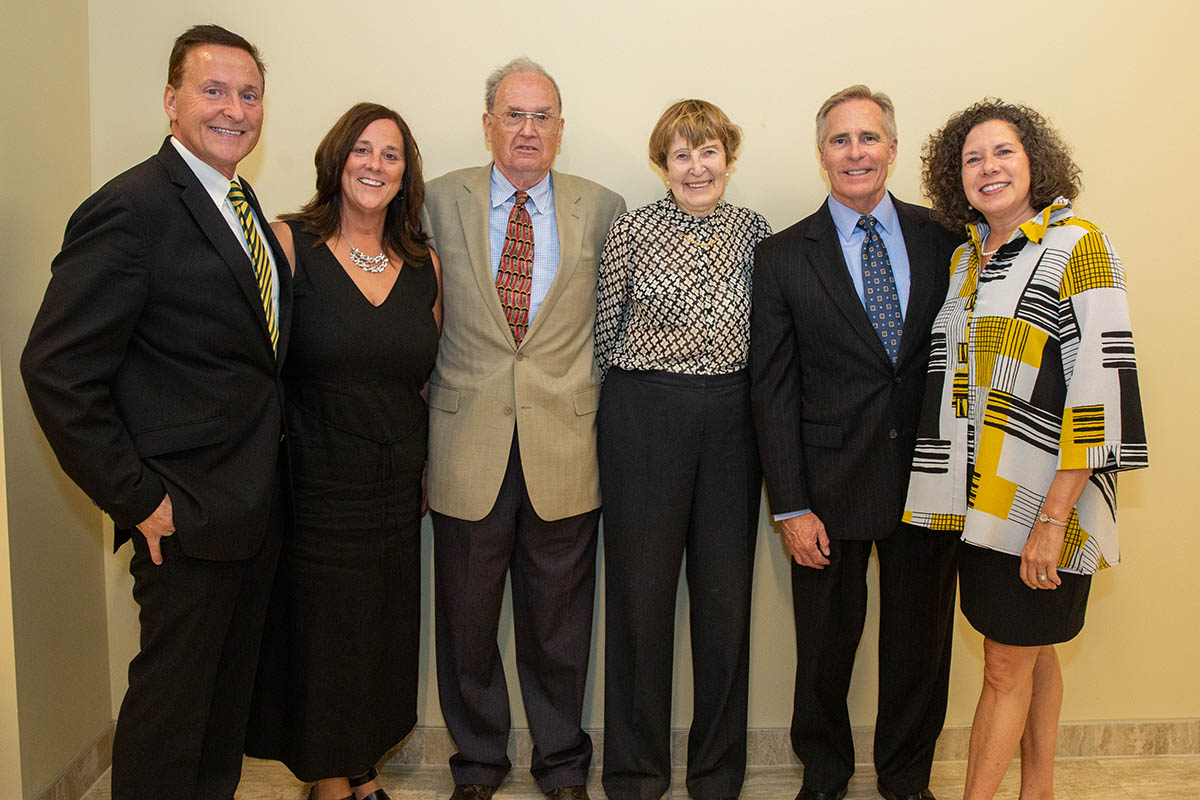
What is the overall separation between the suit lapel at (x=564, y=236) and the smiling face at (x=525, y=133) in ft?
0.28

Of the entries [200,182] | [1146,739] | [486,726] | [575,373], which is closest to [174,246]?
[200,182]

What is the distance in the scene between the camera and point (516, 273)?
2656 mm

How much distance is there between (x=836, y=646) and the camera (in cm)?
274

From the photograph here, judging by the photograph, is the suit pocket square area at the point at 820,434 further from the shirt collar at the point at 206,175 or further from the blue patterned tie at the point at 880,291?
the shirt collar at the point at 206,175

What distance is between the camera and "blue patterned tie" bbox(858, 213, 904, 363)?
2.52 metres

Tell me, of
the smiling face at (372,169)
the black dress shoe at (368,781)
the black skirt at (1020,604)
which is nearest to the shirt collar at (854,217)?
the black skirt at (1020,604)

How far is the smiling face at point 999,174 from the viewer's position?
228cm

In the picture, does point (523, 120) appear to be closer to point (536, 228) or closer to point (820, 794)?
point (536, 228)

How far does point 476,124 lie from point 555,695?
1827 millimetres

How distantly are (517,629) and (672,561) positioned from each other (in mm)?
557

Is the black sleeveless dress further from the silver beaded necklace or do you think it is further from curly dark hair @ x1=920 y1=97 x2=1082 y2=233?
curly dark hair @ x1=920 y1=97 x2=1082 y2=233

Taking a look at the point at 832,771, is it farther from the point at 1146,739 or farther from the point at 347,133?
the point at 347,133

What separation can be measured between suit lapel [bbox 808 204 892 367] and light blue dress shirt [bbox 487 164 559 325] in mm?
742

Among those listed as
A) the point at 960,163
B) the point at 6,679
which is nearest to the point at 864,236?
the point at 960,163
